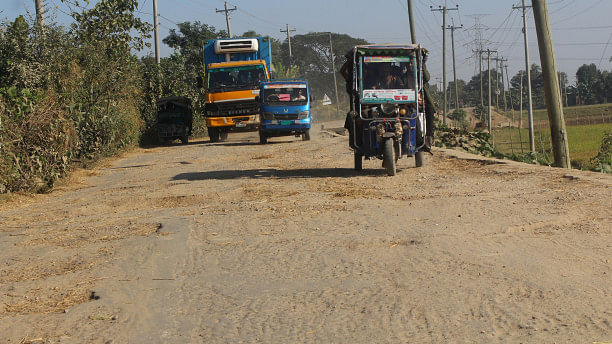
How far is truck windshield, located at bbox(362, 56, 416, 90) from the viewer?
1384 cm

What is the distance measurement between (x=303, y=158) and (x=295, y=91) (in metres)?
7.67

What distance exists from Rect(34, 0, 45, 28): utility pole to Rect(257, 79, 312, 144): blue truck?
872 cm

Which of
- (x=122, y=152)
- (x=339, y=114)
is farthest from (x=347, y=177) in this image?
(x=339, y=114)

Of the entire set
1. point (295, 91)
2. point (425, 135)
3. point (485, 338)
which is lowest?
point (485, 338)

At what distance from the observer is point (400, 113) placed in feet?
45.1

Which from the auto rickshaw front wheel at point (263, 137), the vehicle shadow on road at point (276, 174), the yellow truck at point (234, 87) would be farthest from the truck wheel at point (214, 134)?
the vehicle shadow on road at point (276, 174)

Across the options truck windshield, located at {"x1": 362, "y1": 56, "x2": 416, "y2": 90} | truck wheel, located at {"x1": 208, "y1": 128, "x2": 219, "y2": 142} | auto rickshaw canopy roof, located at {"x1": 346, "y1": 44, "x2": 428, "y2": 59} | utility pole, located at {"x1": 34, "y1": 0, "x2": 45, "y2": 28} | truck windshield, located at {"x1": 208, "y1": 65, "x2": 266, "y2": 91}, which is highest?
utility pole, located at {"x1": 34, "y1": 0, "x2": 45, "y2": 28}

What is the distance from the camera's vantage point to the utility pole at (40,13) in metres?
19.0

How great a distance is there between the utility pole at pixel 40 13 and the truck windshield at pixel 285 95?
28.8ft

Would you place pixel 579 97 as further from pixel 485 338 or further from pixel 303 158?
pixel 485 338

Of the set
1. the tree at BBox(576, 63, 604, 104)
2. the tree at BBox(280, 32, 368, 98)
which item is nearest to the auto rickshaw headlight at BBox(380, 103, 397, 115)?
the tree at BBox(280, 32, 368, 98)

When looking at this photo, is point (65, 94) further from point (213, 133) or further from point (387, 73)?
point (213, 133)

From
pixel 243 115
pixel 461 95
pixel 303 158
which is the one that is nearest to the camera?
pixel 303 158

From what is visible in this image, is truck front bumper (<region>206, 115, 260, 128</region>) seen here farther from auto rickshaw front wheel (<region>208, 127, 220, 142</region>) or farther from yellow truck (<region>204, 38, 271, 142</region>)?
auto rickshaw front wheel (<region>208, 127, 220, 142</region>)
